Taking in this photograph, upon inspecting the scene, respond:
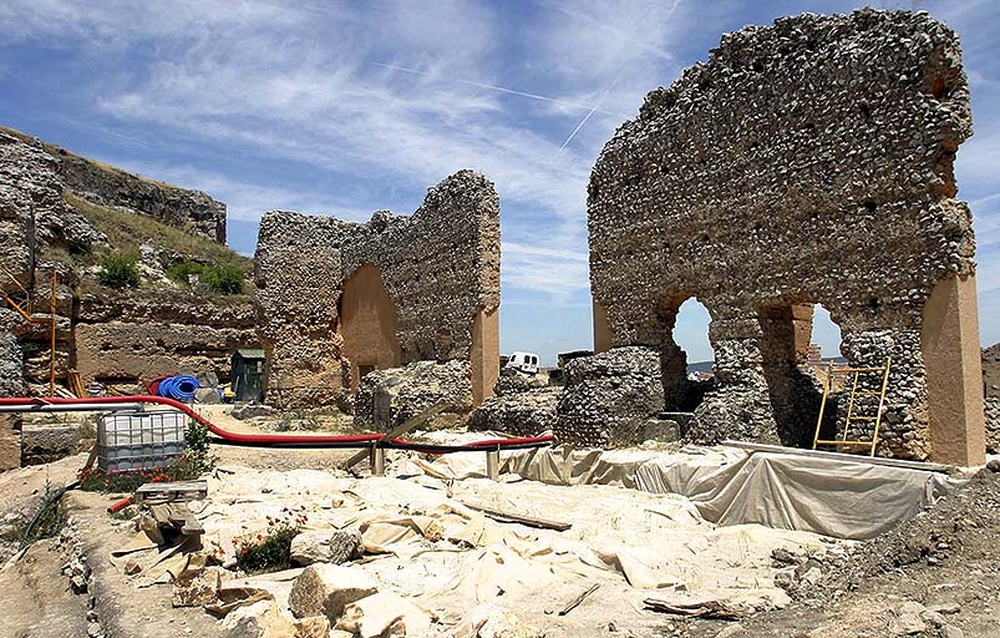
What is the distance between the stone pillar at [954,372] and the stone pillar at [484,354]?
8.44m

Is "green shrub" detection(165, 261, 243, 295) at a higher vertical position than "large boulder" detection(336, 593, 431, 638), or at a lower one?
higher

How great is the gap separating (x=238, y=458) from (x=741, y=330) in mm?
8495

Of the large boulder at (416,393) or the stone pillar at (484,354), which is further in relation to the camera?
the stone pillar at (484,354)

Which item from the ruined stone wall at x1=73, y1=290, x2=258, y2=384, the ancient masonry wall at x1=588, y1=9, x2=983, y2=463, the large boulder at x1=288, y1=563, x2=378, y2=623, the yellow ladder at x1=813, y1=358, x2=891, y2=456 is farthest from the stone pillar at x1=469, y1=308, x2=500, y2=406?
the ruined stone wall at x1=73, y1=290, x2=258, y2=384

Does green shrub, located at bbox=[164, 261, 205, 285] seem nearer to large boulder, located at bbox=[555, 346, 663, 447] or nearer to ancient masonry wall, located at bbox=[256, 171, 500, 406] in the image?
ancient masonry wall, located at bbox=[256, 171, 500, 406]

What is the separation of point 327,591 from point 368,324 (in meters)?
15.3

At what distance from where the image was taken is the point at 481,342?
52.6ft

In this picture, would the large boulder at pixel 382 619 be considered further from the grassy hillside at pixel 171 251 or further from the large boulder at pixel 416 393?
the grassy hillside at pixel 171 251

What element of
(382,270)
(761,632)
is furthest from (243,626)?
(382,270)

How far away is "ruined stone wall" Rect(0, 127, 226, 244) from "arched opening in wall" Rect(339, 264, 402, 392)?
27834mm

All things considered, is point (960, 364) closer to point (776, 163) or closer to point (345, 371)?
point (776, 163)

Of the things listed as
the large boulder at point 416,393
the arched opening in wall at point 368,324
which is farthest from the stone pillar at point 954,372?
the arched opening in wall at point 368,324

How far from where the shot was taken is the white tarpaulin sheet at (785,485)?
25.7ft

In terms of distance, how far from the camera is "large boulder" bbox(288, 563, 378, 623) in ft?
16.0
